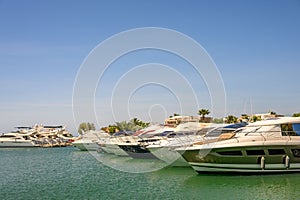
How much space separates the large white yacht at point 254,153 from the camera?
77.7 ft

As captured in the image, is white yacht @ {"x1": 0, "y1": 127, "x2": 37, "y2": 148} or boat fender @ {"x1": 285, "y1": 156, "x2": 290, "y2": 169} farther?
white yacht @ {"x1": 0, "y1": 127, "x2": 37, "y2": 148}

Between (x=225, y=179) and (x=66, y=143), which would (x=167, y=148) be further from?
(x=66, y=143)

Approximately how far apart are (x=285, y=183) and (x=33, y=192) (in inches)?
583

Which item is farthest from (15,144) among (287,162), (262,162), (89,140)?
(287,162)

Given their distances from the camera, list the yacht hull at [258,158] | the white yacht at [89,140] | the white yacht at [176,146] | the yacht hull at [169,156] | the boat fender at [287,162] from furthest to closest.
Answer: the white yacht at [89,140] → the white yacht at [176,146] → the yacht hull at [169,156] → the yacht hull at [258,158] → the boat fender at [287,162]

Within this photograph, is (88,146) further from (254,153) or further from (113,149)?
(254,153)

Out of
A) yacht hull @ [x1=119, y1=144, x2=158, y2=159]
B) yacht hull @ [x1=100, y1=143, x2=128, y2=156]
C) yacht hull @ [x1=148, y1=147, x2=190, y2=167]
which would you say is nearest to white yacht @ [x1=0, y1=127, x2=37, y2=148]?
yacht hull @ [x1=100, y1=143, x2=128, y2=156]

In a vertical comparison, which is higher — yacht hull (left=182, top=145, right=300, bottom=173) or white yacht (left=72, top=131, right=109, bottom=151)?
white yacht (left=72, top=131, right=109, bottom=151)

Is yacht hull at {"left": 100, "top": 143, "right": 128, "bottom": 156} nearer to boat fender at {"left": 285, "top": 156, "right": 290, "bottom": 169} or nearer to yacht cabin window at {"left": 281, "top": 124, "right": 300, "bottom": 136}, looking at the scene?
yacht cabin window at {"left": 281, "top": 124, "right": 300, "bottom": 136}

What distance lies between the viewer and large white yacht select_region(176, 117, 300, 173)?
2369 cm

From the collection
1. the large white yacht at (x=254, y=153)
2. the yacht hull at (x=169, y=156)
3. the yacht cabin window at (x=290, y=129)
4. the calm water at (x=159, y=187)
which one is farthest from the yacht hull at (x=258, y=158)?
the yacht hull at (x=169, y=156)

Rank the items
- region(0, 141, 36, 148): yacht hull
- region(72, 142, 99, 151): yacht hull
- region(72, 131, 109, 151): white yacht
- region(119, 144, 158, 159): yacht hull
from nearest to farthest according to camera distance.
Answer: region(119, 144, 158, 159): yacht hull < region(72, 142, 99, 151): yacht hull < region(72, 131, 109, 151): white yacht < region(0, 141, 36, 148): yacht hull

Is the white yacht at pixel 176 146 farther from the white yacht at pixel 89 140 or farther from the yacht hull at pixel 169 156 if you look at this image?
the white yacht at pixel 89 140

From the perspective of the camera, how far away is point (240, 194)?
19047mm
